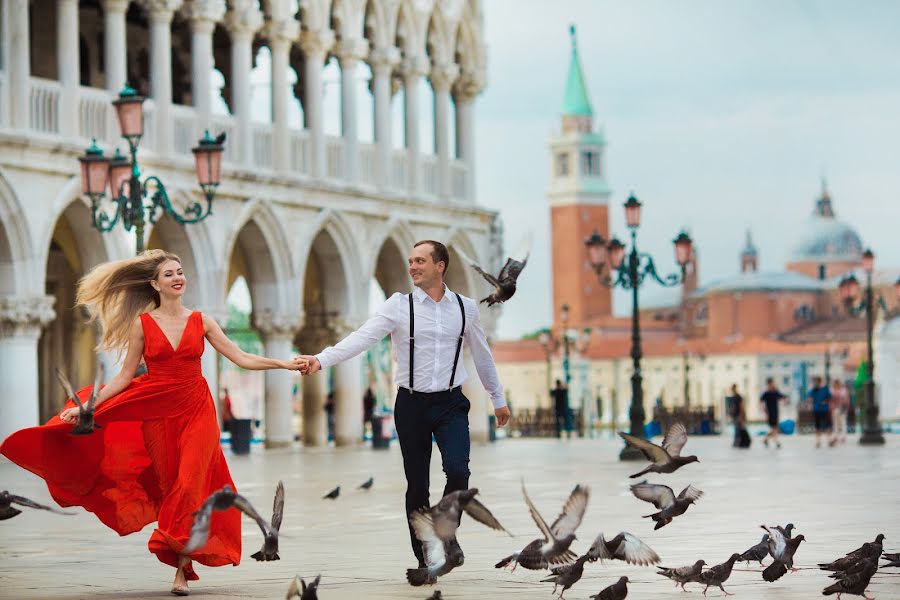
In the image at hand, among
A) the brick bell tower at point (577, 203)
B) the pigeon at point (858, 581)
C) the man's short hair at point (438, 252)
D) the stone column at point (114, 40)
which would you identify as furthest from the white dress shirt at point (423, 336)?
the brick bell tower at point (577, 203)

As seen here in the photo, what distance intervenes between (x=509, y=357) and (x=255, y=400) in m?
45.6

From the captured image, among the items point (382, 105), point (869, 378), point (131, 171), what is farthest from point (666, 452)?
point (382, 105)

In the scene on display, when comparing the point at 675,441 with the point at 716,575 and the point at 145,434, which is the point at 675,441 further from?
the point at 145,434

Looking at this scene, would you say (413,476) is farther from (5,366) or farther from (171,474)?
(5,366)

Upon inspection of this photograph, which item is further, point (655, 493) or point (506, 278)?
point (506, 278)

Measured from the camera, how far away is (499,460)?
92.0ft

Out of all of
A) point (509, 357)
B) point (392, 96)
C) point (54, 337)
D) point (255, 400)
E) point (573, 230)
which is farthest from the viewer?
point (573, 230)

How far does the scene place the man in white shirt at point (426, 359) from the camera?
9242 millimetres

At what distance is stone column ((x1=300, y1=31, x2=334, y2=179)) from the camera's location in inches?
1399

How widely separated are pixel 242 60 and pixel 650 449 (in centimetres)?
2585

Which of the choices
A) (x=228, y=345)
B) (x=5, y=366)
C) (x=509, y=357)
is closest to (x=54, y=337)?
(x=5, y=366)

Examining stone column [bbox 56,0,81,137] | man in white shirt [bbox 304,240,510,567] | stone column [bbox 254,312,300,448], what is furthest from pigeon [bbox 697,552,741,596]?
stone column [bbox 254,312,300,448]

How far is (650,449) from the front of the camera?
9.09 metres

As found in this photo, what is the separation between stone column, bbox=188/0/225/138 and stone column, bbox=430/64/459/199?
6942 millimetres
